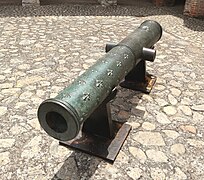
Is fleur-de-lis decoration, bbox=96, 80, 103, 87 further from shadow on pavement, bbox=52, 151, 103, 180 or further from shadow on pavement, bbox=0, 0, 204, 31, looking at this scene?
shadow on pavement, bbox=0, 0, 204, 31

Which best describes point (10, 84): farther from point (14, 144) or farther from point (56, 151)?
point (56, 151)

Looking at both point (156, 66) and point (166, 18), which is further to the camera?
point (166, 18)

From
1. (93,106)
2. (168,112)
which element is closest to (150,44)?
(168,112)

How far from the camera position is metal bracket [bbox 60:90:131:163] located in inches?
114

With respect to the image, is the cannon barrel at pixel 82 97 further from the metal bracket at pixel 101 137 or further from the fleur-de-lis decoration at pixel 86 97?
the metal bracket at pixel 101 137

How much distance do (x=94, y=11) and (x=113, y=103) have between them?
5.14 metres

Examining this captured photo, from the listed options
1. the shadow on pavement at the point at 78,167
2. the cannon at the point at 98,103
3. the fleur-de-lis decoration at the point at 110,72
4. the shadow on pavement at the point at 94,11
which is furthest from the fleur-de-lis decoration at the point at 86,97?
the shadow on pavement at the point at 94,11

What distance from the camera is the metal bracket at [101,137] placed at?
2908 millimetres

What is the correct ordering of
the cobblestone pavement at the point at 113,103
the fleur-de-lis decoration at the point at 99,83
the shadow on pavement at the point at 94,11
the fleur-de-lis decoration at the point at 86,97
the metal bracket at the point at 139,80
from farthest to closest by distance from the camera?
the shadow on pavement at the point at 94,11
the metal bracket at the point at 139,80
the cobblestone pavement at the point at 113,103
the fleur-de-lis decoration at the point at 99,83
the fleur-de-lis decoration at the point at 86,97

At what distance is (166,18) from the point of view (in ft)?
25.5

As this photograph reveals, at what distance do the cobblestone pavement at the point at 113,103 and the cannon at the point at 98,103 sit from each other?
0.47ft

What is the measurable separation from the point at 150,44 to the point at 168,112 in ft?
3.22

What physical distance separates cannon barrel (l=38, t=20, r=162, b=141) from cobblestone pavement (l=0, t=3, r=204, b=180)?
2.27 ft

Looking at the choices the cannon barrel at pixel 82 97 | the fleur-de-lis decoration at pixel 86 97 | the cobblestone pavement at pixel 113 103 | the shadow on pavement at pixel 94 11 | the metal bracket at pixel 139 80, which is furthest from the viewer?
the shadow on pavement at pixel 94 11
